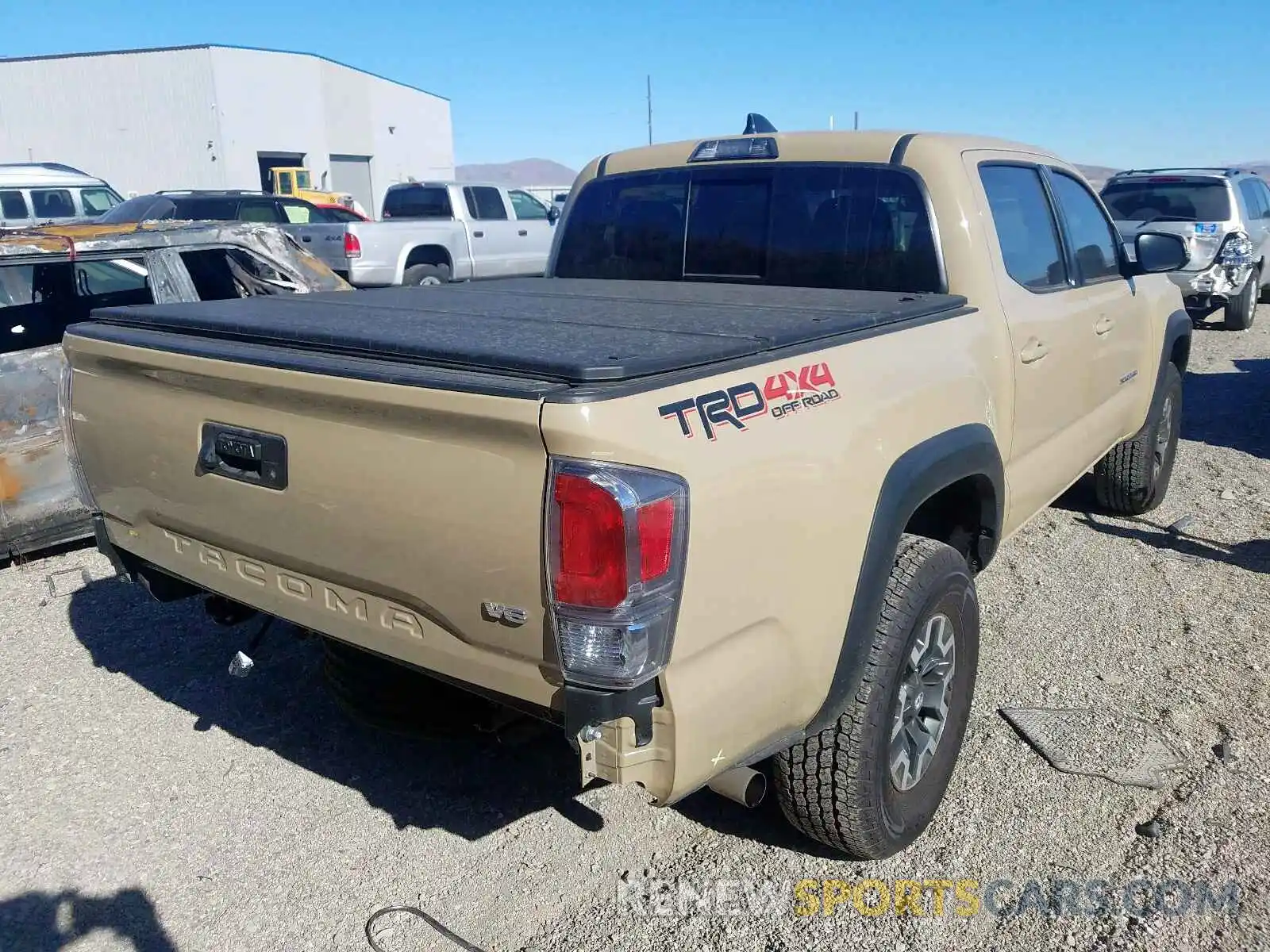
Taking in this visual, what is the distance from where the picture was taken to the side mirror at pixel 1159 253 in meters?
4.57

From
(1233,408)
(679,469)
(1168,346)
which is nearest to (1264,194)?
(1233,408)

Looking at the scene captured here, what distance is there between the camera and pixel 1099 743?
135 inches

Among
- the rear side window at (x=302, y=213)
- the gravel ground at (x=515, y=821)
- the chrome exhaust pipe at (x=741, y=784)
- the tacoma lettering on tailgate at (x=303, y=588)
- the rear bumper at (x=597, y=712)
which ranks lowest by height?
the gravel ground at (x=515, y=821)

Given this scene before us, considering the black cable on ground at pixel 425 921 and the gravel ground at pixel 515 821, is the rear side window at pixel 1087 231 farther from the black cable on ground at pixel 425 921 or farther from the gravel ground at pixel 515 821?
the black cable on ground at pixel 425 921

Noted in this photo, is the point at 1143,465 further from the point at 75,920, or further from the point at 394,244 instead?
the point at 394,244

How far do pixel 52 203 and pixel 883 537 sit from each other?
21.9m

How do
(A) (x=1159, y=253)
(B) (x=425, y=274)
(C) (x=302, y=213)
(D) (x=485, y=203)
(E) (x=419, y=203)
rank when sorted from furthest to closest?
(C) (x=302, y=213)
(D) (x=485, y=203)
(E) (x=419, y=203)
(B) (x=425, y=274)
(A) (x=1159, y=253)

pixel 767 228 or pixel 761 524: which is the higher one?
pixel 767 228

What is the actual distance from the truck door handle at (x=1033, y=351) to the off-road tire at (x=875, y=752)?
0.94 meters

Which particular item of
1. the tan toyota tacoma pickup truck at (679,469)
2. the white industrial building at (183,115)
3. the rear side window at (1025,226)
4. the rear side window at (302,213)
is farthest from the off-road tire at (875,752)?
the white industrial building at (183,115)

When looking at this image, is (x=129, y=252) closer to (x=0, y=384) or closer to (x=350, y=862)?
(x=0, y=384)

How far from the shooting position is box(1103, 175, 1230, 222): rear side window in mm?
11992

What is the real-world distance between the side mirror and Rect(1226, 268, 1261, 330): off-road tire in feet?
30.1

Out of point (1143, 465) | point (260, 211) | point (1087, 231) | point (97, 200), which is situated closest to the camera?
point (1087, 231)
